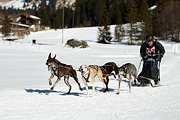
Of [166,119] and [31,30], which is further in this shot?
[31,30]

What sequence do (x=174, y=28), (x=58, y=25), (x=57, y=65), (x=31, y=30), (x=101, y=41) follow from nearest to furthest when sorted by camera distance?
(x=57, y=65), (x=174, y=28), (x=101, y=41), (x=31, y=30), (x=58, y=25)

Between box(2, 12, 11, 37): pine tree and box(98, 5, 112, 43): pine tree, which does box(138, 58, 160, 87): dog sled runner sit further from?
box(2, 12, 11, 37): pine tree

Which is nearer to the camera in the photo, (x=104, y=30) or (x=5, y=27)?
(x=104, y=30)

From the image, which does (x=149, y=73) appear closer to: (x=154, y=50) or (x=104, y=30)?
(x=154, y=50)

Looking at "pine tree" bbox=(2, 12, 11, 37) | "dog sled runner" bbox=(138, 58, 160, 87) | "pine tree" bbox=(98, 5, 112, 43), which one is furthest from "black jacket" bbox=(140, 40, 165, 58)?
"pine tree" bbox=(2, 12, 11, 37)

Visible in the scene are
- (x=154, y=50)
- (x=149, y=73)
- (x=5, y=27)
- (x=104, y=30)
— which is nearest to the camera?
(x=149, y=73)

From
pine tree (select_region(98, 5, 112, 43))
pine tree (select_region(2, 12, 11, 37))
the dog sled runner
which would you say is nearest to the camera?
the dog sled runner

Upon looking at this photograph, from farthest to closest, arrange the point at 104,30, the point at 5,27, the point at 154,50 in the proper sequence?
the point at 5,27
the point at 104,30
the point at 154,50

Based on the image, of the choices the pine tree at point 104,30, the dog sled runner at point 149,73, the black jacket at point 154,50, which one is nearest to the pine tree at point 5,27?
the pine tree at point 104,30

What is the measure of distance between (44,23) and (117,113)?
108m

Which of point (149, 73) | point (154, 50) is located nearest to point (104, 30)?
point (154, 50)

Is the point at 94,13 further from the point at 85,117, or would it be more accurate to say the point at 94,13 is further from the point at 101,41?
the point at 85,117

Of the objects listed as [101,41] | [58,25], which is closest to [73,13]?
[58,25]

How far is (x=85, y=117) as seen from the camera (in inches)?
188
